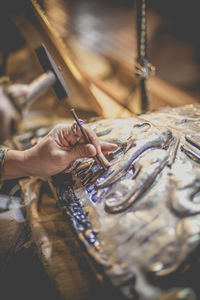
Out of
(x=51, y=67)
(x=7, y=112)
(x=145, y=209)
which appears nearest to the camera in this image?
(x=145, y=209)

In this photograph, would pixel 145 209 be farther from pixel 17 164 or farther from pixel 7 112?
pixel 7 112

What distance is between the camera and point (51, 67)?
1414 millimetres

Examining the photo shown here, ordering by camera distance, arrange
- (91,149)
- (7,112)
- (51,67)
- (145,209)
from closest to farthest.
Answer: (145,209) < (91,149) < (51,67) < (7,112)

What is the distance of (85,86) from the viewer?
8.35ft

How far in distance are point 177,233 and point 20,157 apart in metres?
1.12

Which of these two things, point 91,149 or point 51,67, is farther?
point 51,67

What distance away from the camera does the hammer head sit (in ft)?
4.51

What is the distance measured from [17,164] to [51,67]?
730 mm

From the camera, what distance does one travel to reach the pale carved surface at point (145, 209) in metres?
0.91

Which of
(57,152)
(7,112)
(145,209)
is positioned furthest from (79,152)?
(7,112)

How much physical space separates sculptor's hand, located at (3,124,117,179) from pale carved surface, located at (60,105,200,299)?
0.34ft

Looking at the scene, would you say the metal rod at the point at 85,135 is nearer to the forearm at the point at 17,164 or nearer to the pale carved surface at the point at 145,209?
the pale carved surface at the point at 145,209

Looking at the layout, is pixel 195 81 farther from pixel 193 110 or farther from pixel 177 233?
pixel 177 233

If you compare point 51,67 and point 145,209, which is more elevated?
point 51,67
